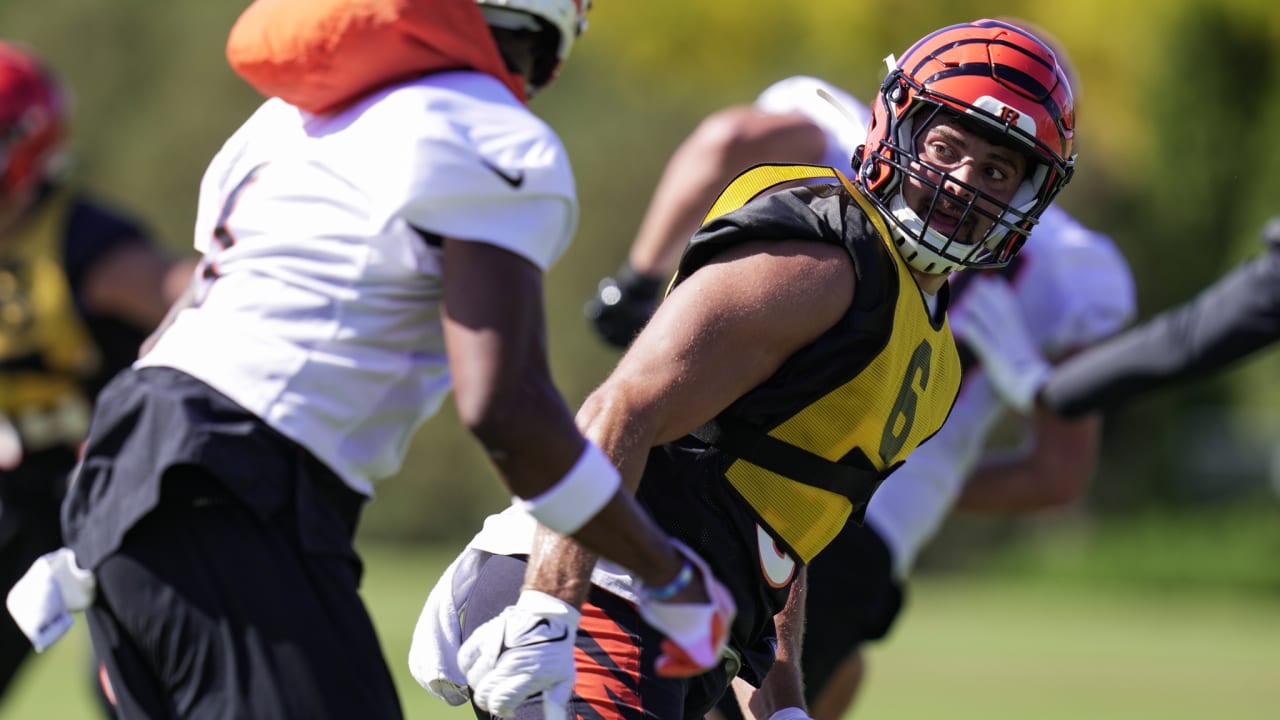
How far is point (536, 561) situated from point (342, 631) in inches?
15.1

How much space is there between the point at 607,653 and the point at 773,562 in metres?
0.42

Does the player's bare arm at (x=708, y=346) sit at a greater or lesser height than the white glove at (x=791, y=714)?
greater

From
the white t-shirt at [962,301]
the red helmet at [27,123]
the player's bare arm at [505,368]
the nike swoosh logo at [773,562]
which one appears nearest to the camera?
the player's bare arm at [505,368]

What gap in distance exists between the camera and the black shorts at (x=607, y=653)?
3.57 meters

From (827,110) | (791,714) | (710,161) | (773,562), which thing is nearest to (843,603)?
(710,161)

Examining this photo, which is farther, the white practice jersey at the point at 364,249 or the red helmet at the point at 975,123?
the red helmet at the point at 975,123

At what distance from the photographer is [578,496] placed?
10.0 feet

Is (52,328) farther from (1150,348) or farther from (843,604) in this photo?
(1150,348)

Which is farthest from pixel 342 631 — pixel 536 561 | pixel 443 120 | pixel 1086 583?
pixel 1086 583

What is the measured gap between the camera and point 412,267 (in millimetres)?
3174

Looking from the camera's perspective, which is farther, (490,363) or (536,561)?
(536,561)

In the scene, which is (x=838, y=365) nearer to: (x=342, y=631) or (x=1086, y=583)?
(x=342, y=631)

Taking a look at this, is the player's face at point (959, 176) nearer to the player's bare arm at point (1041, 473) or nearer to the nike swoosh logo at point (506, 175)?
the nike swoosh logo at point (506, 175)

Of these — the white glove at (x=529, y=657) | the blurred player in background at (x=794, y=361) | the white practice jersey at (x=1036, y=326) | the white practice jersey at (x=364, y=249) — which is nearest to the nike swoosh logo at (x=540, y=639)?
the white glove at (x=529, y=657)
